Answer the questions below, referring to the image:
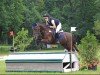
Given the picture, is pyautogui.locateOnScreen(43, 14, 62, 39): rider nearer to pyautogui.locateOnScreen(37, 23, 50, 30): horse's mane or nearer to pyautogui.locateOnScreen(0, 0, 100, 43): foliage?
pyautogui.locateOnScreen(37, 23, 50, 30): horse's mane

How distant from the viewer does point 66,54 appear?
16109mm

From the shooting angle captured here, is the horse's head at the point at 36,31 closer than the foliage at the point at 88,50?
No

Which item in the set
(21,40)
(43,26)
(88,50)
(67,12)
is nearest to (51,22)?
(43,26)

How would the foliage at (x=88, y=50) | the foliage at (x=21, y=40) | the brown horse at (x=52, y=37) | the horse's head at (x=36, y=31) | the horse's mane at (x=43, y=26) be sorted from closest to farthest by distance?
the foliage at (x=88, y=50)
the horse's head at (x=36, y=31)
the horse's mane at (x=43, y=26)
the brown horse at (x=52, y=37)
the foliage at (x=21, y=40)

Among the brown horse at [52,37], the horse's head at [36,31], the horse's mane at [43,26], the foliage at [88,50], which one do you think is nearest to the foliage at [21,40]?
the brown horse at [52,37]

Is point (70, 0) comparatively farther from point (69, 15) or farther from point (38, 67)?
point (38, 67)

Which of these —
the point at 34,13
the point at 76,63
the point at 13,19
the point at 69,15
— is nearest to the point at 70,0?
the point at 69,15

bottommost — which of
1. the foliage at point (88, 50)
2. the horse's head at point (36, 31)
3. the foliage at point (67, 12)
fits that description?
the foliage at point (88, 50)

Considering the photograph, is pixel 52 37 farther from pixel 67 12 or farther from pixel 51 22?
pixel 67 12

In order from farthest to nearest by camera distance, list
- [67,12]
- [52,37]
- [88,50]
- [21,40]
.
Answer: [67,12] < [21,40] < [52,37] < [88,50]

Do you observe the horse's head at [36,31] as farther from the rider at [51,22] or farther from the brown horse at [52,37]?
the rider at [51,22]

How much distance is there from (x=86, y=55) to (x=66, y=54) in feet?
3.33

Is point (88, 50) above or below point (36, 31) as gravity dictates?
below

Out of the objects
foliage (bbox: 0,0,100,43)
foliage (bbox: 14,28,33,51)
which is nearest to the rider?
foliage (bbox: 14,28,33,51)
